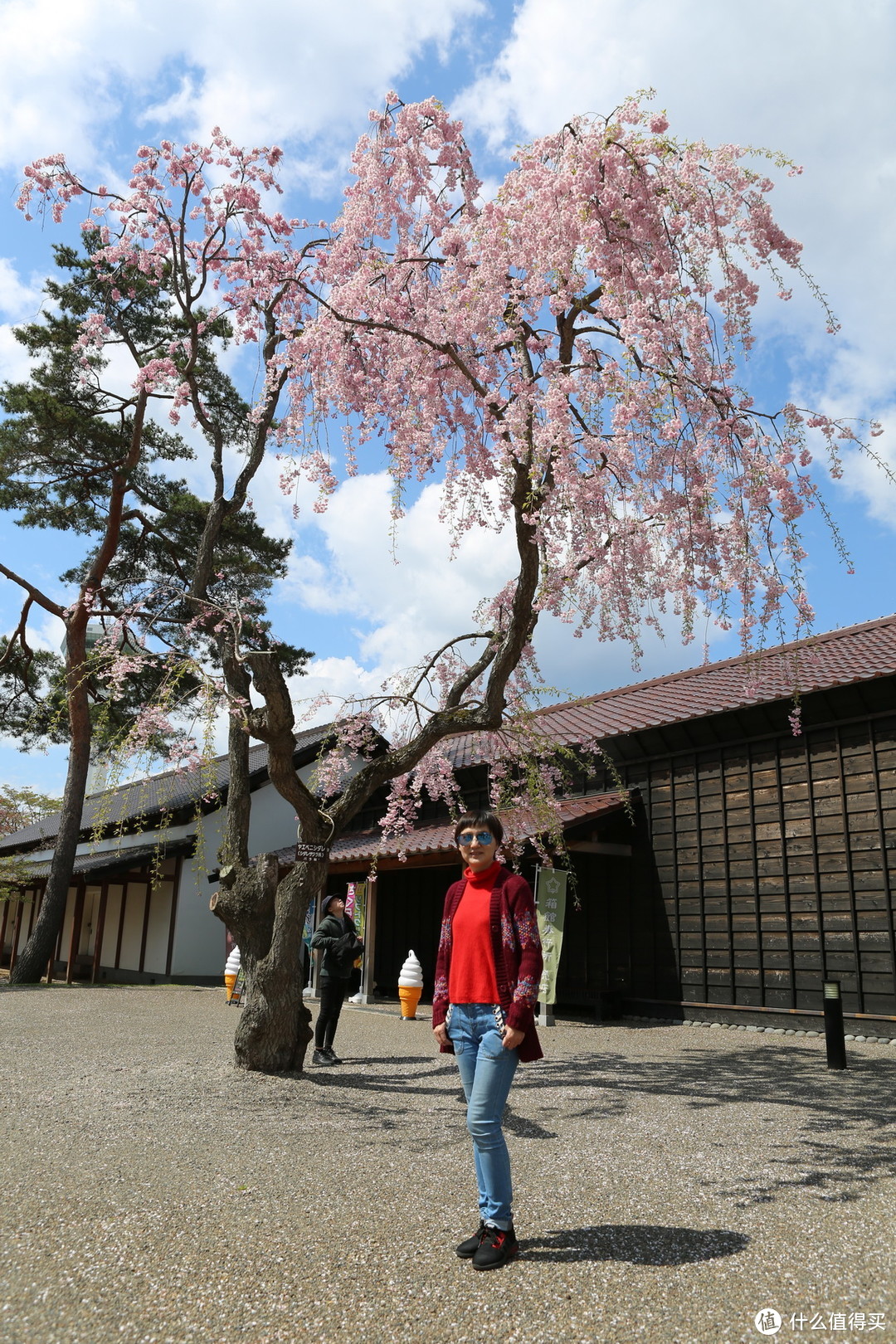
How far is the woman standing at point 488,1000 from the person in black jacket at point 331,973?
14.0 ft

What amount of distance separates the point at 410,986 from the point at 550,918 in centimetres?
226

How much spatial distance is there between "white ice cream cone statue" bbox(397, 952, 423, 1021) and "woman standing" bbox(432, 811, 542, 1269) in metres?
8.79

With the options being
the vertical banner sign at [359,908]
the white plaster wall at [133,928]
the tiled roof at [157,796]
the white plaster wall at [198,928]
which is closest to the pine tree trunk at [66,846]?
the tiled roof at [157,796]

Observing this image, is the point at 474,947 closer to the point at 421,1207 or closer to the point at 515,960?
the point at 515,960

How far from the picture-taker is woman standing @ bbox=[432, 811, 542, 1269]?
3.15 meters

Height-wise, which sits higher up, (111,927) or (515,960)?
(515,960)

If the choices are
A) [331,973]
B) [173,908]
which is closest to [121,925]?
[173,908]

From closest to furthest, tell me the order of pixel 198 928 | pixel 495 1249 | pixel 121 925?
pixel 495 1249 < pixel 198 928 < pixel 121 925

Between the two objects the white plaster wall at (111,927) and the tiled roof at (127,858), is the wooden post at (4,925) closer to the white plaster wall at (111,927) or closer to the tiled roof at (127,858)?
the tiled roof at (127,858)

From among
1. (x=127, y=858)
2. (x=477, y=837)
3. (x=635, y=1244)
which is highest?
(x=127, y=858)

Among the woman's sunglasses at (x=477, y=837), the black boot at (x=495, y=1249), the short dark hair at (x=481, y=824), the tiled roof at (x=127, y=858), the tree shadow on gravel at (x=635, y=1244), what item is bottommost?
the tree shadow on gravel at (x=635, y=1244)

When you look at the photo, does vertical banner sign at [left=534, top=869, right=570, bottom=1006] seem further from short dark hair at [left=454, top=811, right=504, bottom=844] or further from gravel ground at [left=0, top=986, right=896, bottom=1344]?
short dark hair at [left=454, top=811, right=504, bottom=844]

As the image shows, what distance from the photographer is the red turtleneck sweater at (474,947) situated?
3334 millimetres

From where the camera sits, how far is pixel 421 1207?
12.3ft
